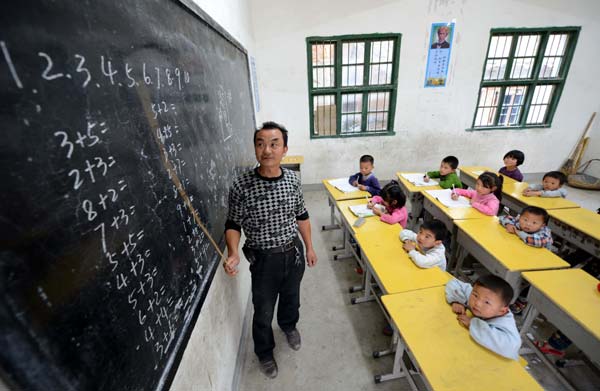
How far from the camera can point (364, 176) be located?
10.6 feet

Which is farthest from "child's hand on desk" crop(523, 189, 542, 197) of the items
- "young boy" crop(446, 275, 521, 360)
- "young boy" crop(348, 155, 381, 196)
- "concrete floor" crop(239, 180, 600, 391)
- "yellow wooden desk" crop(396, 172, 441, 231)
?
"young boy" crop(446, 275, 521, 360)

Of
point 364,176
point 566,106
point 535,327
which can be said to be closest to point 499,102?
point 566,106

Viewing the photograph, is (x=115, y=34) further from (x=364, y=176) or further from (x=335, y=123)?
(x=335, y=123)

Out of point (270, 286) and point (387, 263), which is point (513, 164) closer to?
point (387, 263)

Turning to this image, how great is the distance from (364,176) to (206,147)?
235 cm

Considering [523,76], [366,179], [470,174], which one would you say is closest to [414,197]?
[366,179]

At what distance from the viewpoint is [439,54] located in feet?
14.1

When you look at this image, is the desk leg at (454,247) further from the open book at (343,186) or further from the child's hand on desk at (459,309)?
the child's hand on desk at (459,309)

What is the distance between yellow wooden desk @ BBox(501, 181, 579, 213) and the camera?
2650mm

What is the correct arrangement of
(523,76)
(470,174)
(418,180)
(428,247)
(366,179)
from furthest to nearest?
(523,76) < (470,174) < (418,180) < (366,179) < (428,247)

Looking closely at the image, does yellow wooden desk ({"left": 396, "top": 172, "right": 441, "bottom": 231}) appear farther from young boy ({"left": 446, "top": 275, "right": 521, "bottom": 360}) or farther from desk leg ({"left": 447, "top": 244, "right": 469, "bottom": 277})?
young boy ({"left": 446, "top": 275, "right": 521, "bottom": 360})

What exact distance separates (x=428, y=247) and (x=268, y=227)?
4.08 ft

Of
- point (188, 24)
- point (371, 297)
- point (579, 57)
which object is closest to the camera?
point (188, 24)

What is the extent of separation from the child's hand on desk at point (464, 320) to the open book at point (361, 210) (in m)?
1.23
